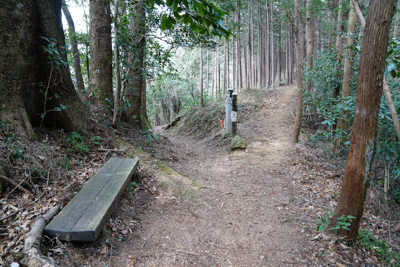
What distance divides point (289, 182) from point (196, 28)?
5.27m

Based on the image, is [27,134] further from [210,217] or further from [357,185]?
[357,185]

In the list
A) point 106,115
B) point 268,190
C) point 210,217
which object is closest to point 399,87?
point 268,190

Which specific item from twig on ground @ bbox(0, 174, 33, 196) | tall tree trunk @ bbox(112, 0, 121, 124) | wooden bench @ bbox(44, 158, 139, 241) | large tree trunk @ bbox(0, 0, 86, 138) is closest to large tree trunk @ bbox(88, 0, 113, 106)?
tall tree trunk @ bbox(112, 0, 121, 124)

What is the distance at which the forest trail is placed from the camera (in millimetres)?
2918

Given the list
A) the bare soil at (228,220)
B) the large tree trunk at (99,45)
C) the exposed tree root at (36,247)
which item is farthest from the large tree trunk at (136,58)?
the exposed tree root at (36,247)

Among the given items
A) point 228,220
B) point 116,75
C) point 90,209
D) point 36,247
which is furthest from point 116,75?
point 36,247

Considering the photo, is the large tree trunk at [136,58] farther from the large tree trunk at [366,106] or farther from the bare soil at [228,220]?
the large tree trunk at [366,106]

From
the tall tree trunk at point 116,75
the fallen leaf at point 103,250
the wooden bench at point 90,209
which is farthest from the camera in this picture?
the tall tree trunk at point 116,75

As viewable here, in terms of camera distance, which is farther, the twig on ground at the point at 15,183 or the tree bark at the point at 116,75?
the tree bark at the point at 116,75

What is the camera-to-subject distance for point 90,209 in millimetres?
2633

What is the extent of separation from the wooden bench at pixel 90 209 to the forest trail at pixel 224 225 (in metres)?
0.51

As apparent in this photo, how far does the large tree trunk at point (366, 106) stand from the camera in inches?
116

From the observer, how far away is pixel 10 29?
342cm

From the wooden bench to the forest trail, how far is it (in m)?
0.51
